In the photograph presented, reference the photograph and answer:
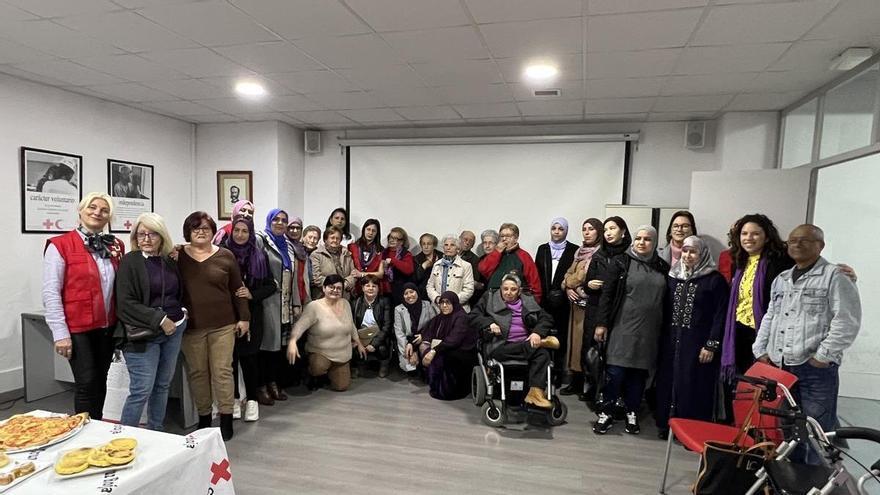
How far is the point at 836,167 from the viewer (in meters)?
3.90

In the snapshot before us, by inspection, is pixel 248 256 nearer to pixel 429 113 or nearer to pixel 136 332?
pixel 136 332

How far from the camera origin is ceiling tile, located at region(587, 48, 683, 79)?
2854 millimetres

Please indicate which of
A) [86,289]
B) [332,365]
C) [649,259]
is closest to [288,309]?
[332,365]

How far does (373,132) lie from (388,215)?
979 millimetres

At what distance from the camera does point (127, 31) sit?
2.66 meters

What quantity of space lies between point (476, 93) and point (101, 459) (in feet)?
11.0

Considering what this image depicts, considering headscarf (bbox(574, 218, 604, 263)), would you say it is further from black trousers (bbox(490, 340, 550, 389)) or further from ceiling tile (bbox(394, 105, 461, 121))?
ceiling tile (bbox(394, 105, 461, 121))

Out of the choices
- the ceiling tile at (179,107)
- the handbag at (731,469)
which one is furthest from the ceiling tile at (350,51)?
the handbag at (731,469)

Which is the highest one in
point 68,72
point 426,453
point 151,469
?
point 68,72

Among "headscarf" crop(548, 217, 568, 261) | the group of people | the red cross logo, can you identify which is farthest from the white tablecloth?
"headscarf" crop(548, 217, 568, 261)

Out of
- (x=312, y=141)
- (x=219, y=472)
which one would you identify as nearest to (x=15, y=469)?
(x=219, y=472)

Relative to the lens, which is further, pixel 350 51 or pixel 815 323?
pixel 350 51

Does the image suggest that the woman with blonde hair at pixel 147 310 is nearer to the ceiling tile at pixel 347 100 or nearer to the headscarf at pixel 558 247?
the ceiling tile at pixel 347 100

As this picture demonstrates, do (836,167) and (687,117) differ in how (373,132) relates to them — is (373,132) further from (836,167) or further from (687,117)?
(836,167)
